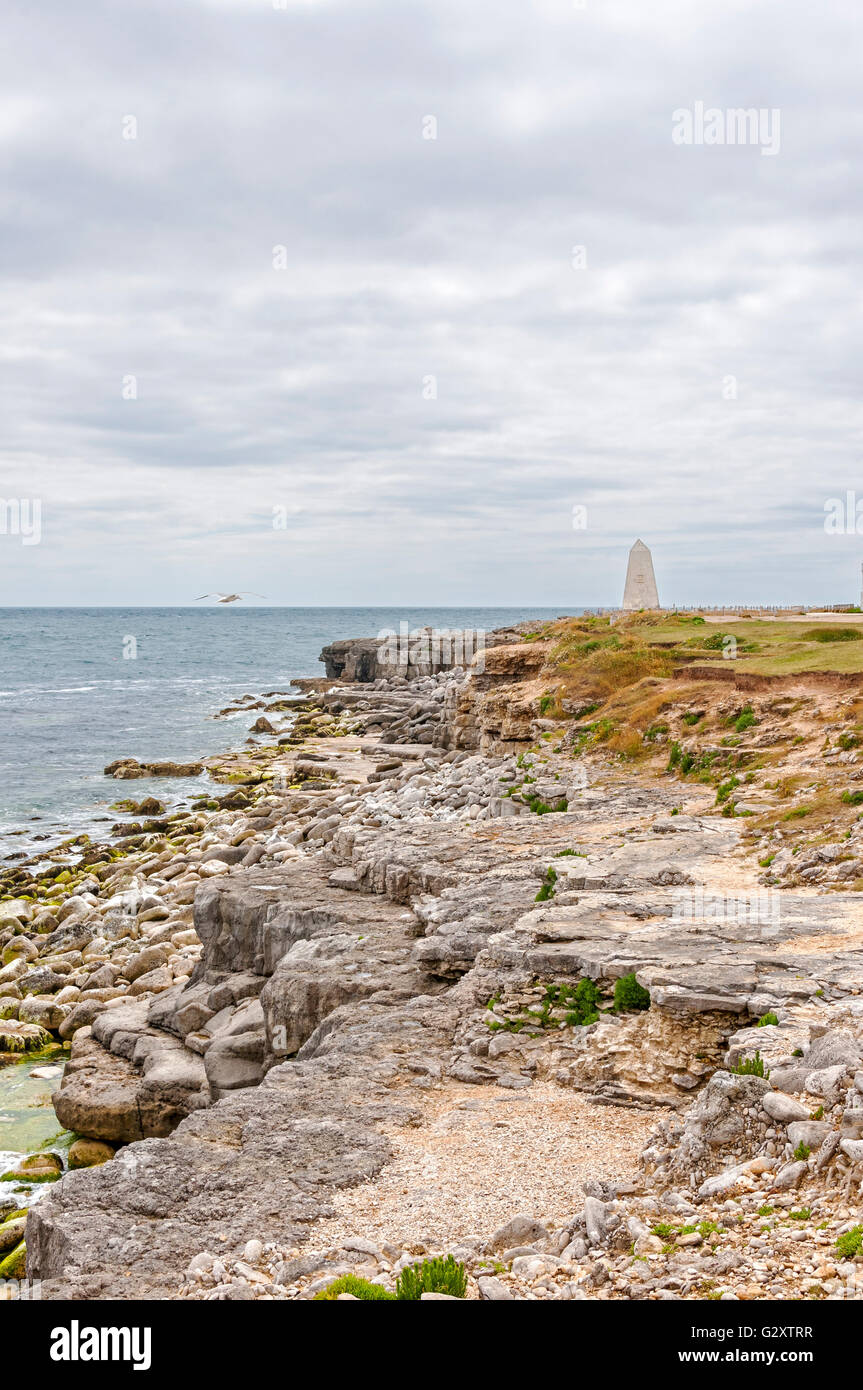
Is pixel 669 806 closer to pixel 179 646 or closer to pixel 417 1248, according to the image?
pixel 417 1248

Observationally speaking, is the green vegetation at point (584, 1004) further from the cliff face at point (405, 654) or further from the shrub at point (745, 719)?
the cliff face at point (405, 654)

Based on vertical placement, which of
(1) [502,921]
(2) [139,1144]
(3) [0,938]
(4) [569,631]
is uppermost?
(4) [569,631]

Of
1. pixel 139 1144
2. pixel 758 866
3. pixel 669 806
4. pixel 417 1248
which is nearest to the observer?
pixel 417 1248

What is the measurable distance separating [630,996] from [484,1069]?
155cm

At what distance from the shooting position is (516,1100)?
9.19 metres

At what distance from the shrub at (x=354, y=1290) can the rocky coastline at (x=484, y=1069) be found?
7.6 inches

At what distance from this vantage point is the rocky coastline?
20.9 feet

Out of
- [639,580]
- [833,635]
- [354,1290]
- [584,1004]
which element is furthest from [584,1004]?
[639,580]

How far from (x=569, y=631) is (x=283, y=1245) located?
2891 cm

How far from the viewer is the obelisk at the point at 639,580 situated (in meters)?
50.1

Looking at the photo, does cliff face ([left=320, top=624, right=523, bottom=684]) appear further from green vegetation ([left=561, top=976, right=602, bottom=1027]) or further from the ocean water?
green vegetation ([left=561, top=976, right=602, bottom=1027])

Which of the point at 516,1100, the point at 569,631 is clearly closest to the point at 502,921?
the point at 516,1100

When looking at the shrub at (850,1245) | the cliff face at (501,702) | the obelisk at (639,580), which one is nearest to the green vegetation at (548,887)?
the shrub at (850,1245)

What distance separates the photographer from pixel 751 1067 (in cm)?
783
